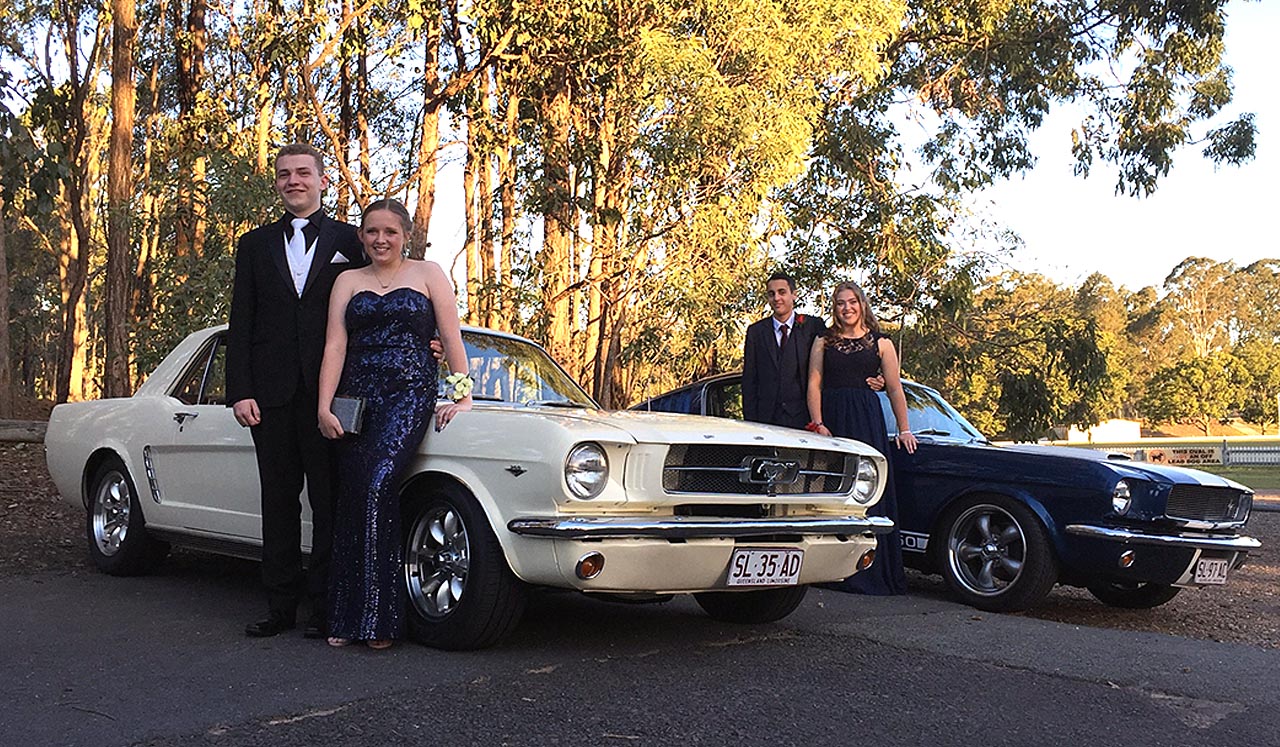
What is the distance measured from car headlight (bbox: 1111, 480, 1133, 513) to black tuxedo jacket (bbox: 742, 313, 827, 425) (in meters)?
1.91

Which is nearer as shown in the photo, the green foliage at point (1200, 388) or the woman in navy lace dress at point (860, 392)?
the woman in navy lace dress at point (860, 392)

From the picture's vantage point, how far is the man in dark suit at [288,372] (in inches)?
221

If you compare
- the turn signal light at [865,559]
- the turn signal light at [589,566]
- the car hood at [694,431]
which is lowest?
the turn signal light at [865,559]

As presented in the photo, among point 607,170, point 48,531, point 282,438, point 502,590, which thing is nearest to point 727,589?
point 502,590

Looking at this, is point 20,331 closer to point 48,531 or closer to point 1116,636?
point 48,531

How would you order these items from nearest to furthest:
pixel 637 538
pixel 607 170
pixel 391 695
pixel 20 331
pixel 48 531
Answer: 1. pixel 391 695
2. pixel 637 538
3. pixel 48 531
4. pixel 607 170
5. pixel 20 331

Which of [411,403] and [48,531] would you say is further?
[48,531]

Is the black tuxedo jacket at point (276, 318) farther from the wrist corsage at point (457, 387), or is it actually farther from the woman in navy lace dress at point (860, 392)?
the woman in navy lace dress at point (860, 392)

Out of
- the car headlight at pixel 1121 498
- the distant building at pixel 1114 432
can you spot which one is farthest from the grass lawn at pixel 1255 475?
the distant building at pixel 1114 432

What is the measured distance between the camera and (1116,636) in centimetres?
641

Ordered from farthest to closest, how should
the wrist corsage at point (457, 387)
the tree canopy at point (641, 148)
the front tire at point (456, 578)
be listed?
the tree canopy at point (641, 148) < the wrist corsage at point (457, 387) < the front tire at point (456, 578)

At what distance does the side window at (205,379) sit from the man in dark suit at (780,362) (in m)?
3.18

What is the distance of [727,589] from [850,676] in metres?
0.60

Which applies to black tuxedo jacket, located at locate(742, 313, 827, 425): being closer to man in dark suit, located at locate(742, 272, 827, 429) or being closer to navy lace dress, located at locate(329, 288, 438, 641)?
man in dark suit, located at locate(742, 272, 827, 429)
